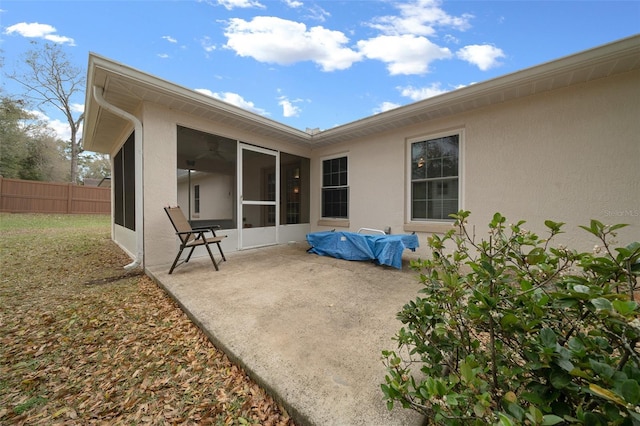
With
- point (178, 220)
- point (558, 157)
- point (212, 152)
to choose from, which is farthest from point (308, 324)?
point (212, 152)

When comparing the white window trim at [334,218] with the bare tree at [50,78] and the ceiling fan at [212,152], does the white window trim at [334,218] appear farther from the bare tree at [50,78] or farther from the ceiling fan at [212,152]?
the bare tree at [50,78]

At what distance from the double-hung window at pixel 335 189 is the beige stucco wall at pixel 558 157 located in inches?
66.2

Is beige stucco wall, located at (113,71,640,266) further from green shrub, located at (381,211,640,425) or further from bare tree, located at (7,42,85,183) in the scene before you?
bare tree, located at (7,42,85,183)

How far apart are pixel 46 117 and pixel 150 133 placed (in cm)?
1980

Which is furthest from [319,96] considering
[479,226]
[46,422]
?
[46,422]

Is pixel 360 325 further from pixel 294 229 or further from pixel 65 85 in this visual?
pixel 65 85

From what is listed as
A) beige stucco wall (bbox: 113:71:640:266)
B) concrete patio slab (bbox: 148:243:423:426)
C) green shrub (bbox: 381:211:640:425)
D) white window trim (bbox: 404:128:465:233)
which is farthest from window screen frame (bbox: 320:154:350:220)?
green shrub (bbox: 381:211:640:425)

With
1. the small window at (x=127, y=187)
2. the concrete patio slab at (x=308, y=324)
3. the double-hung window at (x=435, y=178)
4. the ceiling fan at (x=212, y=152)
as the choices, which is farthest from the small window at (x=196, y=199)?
the double-hung window at (x=435, y=178)

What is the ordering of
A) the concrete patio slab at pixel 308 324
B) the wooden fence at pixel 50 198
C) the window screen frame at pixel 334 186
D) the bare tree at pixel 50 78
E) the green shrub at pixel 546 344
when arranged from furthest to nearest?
the bare tree at pixel 50 78
the wooden fence at pixel 50 198
the window screen frame at pixel 334 186
the concrete patio slab at pixel 308 324
the green shrub at pixel 546 344

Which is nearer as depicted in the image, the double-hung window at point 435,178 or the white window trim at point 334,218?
the double-hung window at point 435,178

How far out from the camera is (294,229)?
6176 mm

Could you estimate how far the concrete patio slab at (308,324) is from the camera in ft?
4.10

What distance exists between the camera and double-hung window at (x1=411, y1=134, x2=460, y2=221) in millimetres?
4422

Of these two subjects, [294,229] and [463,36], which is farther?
[294,229]
